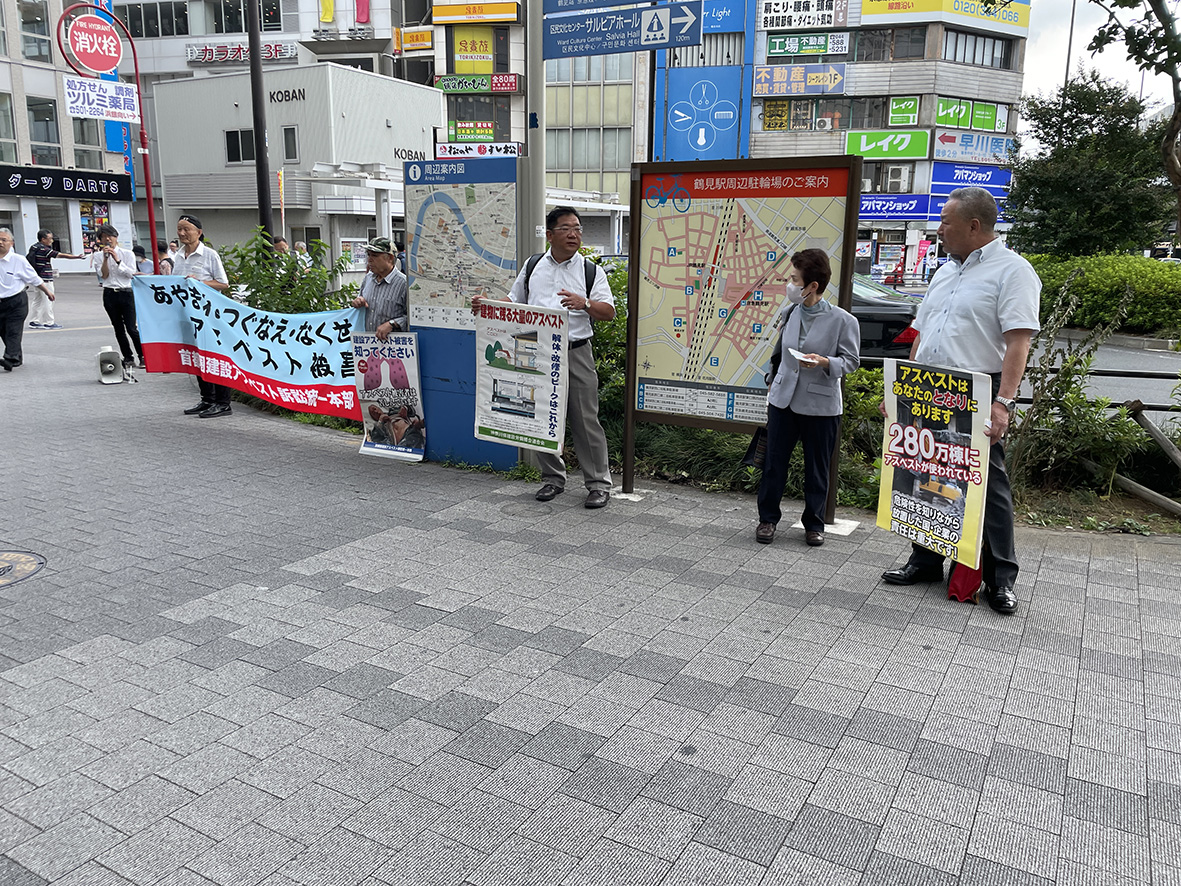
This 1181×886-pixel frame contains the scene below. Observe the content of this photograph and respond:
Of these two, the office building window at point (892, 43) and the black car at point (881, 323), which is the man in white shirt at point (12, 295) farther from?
the office building window at point (892, 43)

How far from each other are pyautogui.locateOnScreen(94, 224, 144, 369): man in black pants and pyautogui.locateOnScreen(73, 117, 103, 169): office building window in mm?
37236

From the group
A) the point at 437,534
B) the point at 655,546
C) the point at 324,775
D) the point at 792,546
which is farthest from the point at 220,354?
the point at 324,775

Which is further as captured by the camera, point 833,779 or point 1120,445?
point 1120,445

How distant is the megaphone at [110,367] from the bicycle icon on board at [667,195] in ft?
27.0

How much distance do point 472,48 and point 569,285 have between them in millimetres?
50048

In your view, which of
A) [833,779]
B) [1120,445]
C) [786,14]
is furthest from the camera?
[786,14]

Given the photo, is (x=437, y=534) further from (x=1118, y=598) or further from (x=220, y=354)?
(x=220, y=354)

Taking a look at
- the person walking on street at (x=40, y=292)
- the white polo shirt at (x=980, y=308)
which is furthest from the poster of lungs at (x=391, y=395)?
the person walking on street at (x=40, y=292)

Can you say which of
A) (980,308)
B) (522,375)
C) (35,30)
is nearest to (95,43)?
(522,375)

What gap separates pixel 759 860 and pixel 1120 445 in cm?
513

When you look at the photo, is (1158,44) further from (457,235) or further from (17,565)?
(17,565)

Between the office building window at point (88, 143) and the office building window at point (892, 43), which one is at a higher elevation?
the office building window at point (892, 43)

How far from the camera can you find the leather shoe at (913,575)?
16.1ft

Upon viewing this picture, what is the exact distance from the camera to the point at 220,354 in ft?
29.5
